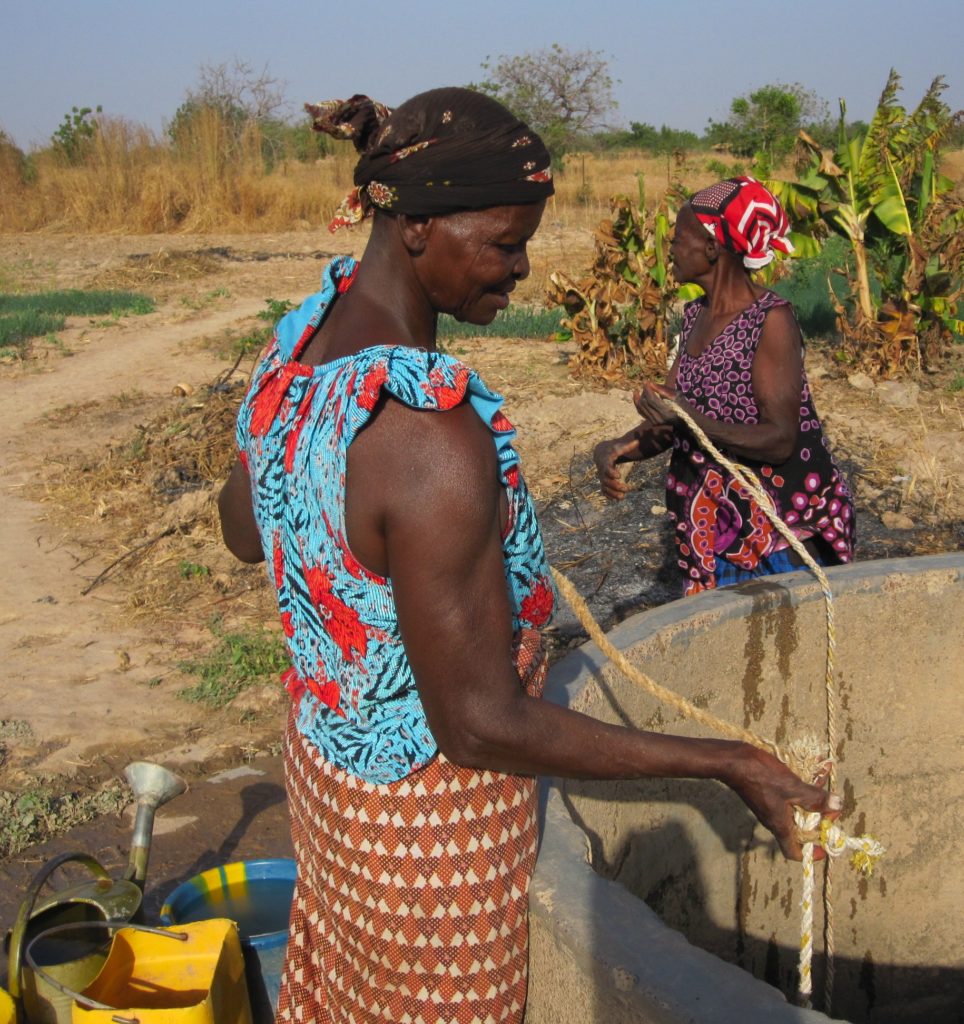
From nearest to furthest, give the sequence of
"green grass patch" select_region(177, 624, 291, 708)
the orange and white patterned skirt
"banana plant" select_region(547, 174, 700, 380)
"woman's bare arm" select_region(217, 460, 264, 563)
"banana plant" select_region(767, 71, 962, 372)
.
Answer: the orange and white patterned skirt, "woman's bare arm" select_region(217, 460, 264, 563), "green grass patch" select_region(177, 624, 291, 708), "banana plant" select_region(767, 71, 962, 372), "banana plant" select_region(547, 174, 700, 380)

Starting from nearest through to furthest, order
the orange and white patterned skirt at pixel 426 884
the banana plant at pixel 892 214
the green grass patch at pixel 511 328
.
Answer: the orange and white patterned skirt at pixel 426 884
the banana plant at pixel 892 214
the green grass patch at pixel 511 328

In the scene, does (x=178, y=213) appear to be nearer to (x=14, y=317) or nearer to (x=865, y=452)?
(x=14, y=317)

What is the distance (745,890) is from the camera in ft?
8.63

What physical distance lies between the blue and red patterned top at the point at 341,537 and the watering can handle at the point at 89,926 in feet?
2.69

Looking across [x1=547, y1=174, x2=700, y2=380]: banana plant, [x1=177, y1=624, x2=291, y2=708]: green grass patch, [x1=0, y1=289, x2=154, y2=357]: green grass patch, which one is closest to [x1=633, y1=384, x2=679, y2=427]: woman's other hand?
[x1=177, y1=624, x2=291, y2=708]: green grass patch

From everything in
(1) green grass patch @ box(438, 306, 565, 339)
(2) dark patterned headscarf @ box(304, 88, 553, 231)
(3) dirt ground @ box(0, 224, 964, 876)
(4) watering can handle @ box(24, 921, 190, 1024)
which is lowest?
(3) dirt ground @ box(0, 224, 964, 876)

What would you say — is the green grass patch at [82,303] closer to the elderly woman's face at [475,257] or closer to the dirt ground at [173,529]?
the dirt ground at [173,529]

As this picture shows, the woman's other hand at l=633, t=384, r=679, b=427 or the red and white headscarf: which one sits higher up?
the red and white headscarf

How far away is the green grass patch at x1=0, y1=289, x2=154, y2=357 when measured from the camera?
443 inches

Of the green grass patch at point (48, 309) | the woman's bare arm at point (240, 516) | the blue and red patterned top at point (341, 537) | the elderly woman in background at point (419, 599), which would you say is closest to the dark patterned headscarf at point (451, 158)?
the elderly woman in background at point (419, 599)

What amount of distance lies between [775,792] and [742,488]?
1551mm

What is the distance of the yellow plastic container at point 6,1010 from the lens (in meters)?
2.21

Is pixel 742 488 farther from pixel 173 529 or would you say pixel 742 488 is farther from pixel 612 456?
pixel 173 529

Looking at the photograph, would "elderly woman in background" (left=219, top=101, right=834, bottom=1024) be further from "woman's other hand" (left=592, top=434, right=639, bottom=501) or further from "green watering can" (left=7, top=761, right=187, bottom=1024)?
"woman's other hand" (left=592, top=434, right=639, bottom=501)
